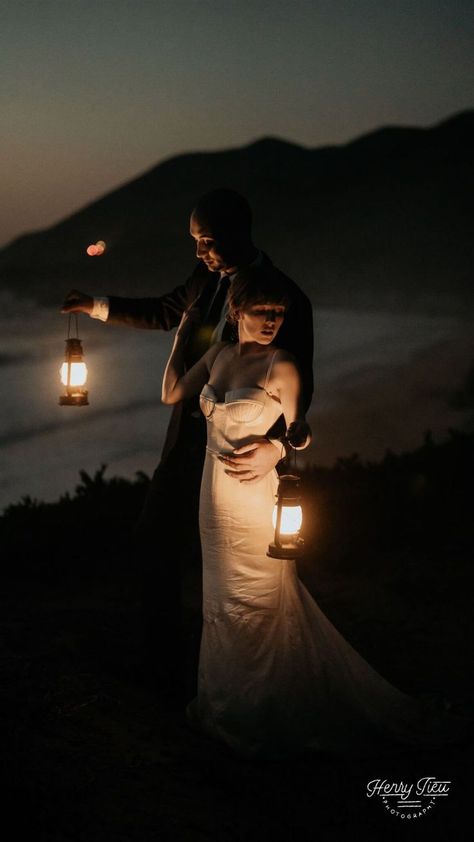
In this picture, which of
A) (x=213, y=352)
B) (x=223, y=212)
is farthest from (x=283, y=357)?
(x=223, y=212)

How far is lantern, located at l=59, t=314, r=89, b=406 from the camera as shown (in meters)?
5.35

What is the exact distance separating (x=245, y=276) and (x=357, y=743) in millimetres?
2325

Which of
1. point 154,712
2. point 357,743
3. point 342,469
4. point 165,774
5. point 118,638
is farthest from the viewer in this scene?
point 342,469

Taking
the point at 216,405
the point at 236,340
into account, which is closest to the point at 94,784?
the point at 216,405

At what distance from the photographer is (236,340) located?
16.3 feet

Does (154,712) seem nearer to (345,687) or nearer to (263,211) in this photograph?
(345,687)

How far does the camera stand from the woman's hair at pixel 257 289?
14.6 ft

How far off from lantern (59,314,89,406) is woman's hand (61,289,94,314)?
24 cm

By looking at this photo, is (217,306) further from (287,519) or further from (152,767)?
(152,767)

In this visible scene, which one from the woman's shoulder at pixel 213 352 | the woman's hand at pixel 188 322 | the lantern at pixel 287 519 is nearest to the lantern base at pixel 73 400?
the woman's hand at pixel 188 322

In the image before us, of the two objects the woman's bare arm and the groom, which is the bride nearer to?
the woman's bare arm

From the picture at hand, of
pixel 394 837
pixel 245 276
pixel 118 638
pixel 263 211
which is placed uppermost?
pixel 263 211

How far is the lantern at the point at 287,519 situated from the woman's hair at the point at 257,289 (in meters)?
0.83

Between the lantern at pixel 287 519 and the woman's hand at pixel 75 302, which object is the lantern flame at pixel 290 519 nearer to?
the lantern at pixel 287 519
